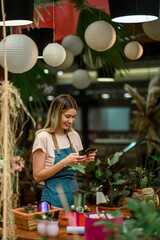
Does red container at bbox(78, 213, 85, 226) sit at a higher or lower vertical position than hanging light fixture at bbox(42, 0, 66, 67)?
lower

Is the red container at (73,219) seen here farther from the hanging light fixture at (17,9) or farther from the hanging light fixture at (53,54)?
the hanging light fixture at (53,54)

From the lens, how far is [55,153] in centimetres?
300

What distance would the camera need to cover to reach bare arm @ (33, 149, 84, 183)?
9.14 feet

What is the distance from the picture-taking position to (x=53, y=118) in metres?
3.07

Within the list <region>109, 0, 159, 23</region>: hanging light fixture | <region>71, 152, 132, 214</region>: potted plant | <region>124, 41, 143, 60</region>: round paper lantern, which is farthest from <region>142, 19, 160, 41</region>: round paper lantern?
<region>71, 152, 132, 214</region>: potted plant

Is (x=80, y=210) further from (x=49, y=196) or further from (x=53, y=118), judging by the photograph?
(x=53, y=118)

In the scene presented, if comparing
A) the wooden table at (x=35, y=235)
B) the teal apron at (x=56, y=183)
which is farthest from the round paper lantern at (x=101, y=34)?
the wooden table at (x=35, y=235)

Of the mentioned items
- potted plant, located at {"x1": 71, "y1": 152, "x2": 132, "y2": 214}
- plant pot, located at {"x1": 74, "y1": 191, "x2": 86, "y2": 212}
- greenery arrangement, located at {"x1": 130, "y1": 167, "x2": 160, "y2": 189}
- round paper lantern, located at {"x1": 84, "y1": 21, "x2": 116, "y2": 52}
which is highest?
round paper lantern, located at {"x1": 84, "y1": 21, "x2": 116, "y2": 52}

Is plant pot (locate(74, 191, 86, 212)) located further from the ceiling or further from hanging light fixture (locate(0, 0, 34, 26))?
the ceiling

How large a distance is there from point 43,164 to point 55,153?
0.15 metres

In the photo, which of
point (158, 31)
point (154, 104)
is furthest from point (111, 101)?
point (158, 31)

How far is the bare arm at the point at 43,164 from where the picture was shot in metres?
2.79

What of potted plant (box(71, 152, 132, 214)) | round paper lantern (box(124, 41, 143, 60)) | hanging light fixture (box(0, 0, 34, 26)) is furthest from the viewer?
round paper lantern (box(124, 41, 143, 60))

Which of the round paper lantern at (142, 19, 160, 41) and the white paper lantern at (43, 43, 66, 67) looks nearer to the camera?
the white paper lantern at (43, 43, 66, 67)
